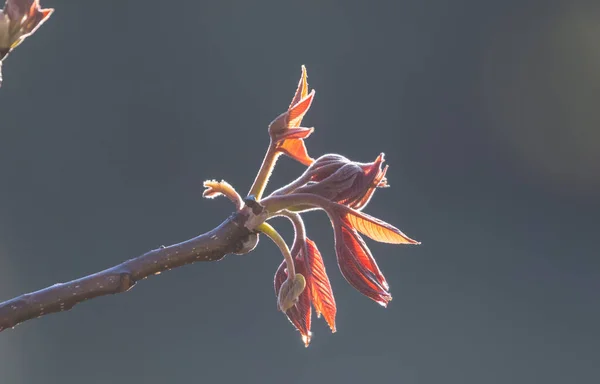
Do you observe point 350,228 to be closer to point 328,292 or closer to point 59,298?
point 328,292

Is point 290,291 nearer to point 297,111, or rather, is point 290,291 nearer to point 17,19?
point 297,111

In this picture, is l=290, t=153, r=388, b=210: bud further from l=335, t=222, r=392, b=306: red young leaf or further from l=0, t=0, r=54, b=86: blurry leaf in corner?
l=0, t=0, r=54, b=86: blurry leaf in corner

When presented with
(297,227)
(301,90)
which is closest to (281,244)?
(297,227)

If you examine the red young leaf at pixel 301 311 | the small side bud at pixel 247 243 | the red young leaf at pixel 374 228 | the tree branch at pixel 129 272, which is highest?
the tree branch at pixel 129 272

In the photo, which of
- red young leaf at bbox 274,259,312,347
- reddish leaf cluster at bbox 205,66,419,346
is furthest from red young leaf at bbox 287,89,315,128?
red young leaf at bbox 274,259,312,347

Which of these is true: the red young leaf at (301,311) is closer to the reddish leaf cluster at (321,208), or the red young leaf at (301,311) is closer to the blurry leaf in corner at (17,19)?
the reddish leaf cluster at (321,208)

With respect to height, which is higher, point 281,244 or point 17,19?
point 17,19

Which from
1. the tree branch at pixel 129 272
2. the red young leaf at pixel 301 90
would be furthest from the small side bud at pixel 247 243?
the red young leaf at pixel 301 90
